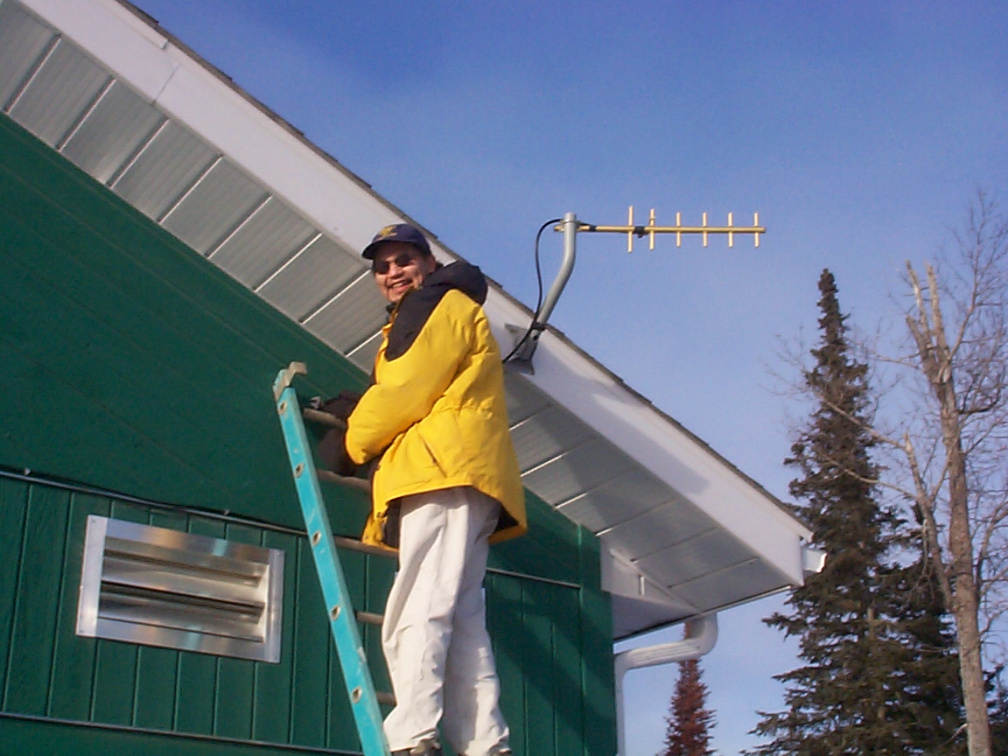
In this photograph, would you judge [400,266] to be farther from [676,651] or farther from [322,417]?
[676,651]

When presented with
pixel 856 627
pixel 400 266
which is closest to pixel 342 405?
pixel 400 266

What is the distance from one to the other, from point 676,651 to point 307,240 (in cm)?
225

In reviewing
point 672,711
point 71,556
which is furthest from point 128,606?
point 672,711

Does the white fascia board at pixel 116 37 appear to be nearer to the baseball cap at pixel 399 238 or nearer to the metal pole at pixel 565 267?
the baseball cap at pixel 399 238

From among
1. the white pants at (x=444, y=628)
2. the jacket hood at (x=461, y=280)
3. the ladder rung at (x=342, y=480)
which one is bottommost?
the white pants at (x=444, y=628)

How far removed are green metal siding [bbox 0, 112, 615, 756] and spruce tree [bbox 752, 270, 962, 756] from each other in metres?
15.6

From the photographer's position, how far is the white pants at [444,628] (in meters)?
3.52

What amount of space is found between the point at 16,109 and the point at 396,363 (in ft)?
5.67

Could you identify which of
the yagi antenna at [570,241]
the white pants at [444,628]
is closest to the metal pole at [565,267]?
the yagi antenna at [570,241]

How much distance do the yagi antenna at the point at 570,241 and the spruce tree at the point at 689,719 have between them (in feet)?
85.4

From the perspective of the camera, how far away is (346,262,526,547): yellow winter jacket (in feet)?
12.5

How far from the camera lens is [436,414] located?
3.90 m

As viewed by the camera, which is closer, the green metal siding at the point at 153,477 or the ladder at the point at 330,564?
the ladder at the point at 330,564

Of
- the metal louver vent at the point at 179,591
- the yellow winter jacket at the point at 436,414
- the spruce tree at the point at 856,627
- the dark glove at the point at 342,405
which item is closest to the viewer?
the yellow winter jacket at the point at 436,414
